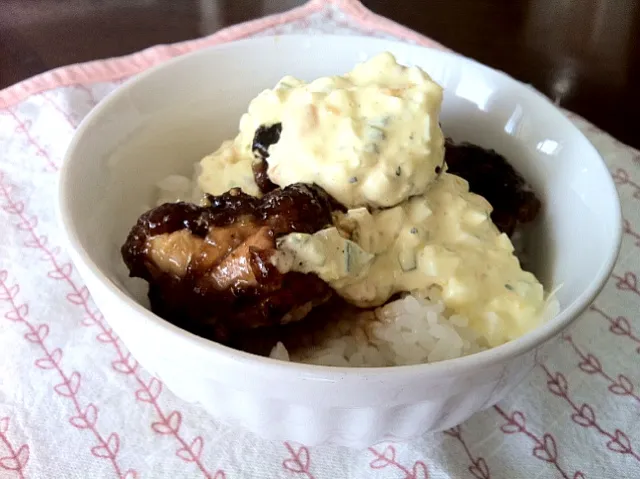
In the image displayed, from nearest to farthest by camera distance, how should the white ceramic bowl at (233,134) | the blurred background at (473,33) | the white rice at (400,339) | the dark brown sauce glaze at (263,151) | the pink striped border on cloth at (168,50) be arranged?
the white ceramic bowl at (233,134), the white rice at (400,339), the dark brown sauce glaze at (263,151), the pink striped border on cloth at (168,50), the blurred background at (473,33)

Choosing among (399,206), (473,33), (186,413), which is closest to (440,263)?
(399,206)

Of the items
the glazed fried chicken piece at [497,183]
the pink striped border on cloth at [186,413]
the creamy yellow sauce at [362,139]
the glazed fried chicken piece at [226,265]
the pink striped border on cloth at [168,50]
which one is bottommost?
the pink striped border on cloth at [186,413]

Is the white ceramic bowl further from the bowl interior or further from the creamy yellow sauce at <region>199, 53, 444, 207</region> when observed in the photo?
the creamy yellow sauce at <region>199, 53, 444, 207</region>

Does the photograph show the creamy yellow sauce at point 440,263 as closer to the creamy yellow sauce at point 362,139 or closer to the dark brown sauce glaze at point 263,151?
the creamy yellow sauce at point 362,139

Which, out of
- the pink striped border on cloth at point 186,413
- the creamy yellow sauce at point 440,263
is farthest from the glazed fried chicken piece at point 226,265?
the pink striped border on cloth at point 186,413

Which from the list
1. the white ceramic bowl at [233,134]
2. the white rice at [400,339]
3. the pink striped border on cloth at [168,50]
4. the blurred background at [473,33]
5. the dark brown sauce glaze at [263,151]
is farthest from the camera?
the blurred background at [473,33]

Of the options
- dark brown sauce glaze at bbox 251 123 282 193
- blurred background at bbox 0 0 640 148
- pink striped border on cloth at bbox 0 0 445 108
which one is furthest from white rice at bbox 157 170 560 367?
pink striped border on cloth at bbox 0 0 445 108

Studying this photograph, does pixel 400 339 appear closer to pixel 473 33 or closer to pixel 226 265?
pixel 226 265
